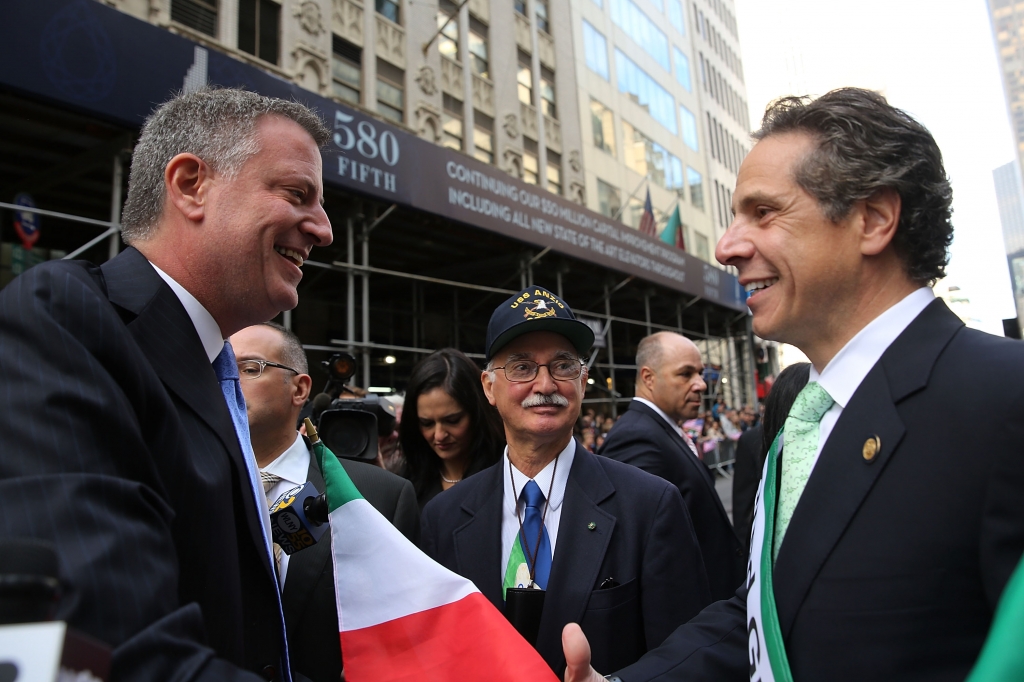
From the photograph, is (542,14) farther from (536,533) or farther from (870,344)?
(870,344)

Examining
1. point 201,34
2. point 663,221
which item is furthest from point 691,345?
point 663,221

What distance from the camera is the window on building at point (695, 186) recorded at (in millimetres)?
29781

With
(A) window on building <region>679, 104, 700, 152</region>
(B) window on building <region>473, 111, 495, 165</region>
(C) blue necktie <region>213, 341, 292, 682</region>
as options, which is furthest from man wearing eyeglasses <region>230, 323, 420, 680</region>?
(A) window on building <region>679, 104, 700, 152</region>

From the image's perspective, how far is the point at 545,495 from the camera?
2600 millimetres

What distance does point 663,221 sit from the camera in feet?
87.8

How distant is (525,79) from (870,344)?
1924cm

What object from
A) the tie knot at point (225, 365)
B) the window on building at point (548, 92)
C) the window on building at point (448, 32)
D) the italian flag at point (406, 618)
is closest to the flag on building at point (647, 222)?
the window on building at point (548, 92)

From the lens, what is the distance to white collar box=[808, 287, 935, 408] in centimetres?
154

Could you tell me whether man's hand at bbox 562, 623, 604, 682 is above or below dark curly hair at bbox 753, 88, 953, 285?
below

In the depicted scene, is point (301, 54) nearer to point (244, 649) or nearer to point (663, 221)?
point (244, 649)

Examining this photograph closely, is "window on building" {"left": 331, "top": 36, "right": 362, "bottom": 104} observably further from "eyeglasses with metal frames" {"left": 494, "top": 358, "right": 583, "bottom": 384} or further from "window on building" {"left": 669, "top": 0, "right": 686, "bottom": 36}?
"window on building" {"left": 669, "top": 0, "right": 686, "bottom": 36}

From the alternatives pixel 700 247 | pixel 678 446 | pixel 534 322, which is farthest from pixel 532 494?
pixel 700 247

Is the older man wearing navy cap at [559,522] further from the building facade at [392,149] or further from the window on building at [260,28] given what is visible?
the window on building at [260,28]

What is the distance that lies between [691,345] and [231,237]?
397 centimetres
